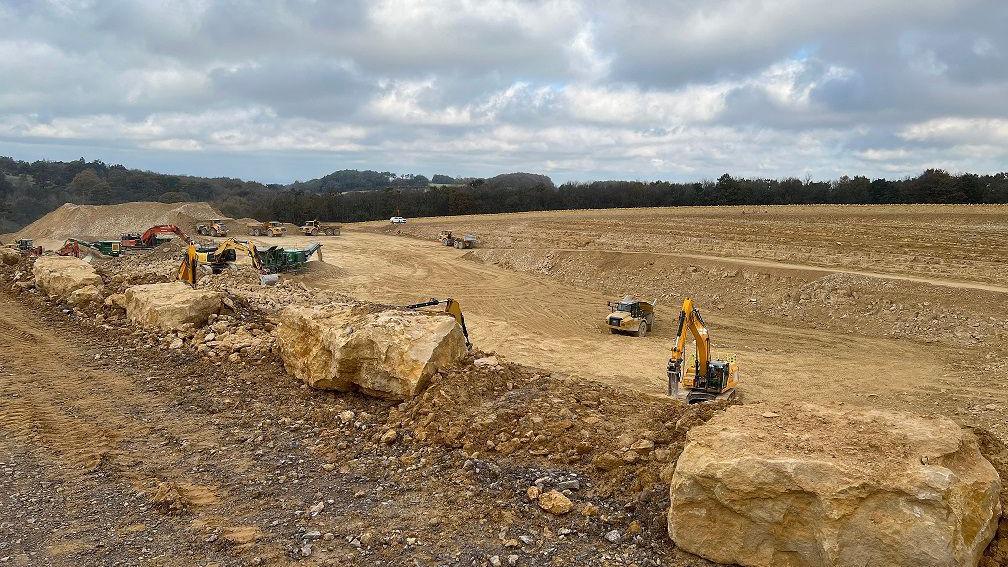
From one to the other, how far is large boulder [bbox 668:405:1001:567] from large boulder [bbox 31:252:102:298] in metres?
15.4

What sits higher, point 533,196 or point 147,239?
point 533,196

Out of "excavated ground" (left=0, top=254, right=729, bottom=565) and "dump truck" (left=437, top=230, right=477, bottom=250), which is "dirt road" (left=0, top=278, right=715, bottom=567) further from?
"dump truck" (left=437, top=230, right=477, bottom=250)

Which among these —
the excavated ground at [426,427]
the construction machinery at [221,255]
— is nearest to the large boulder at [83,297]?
the excavated ground at [426,427]

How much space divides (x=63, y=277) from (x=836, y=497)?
1760 cm

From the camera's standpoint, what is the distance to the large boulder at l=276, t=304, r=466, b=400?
825cm

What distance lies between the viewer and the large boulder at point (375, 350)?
27.1 ft

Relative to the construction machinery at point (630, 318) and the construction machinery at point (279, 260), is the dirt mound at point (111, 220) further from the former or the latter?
the construction machinery at point (630, 318)

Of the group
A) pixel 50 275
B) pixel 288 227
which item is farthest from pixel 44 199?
pixel 50 275

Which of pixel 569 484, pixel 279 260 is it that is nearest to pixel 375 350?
pixel 569 484

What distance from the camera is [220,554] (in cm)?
527

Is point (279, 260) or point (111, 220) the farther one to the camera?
point (111, 220)

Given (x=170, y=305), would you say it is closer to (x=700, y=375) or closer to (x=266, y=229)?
(x=700, y=375)

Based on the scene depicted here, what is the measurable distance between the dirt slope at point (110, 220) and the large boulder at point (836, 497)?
44.6m

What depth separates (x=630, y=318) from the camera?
1944 centimetres
